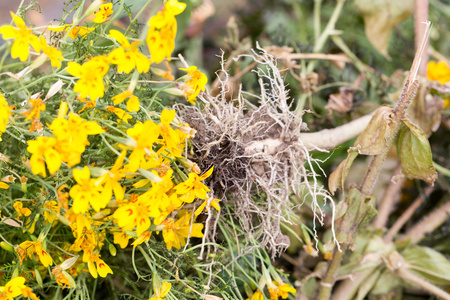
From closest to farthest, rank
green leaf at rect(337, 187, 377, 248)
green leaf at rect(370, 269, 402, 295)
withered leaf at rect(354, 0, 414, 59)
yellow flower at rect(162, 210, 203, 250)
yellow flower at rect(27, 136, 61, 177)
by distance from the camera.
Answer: yellow flower at rect(27, 136, 61, 177)
yellow flower at rect(162, 210, 203, 250)
green leaf at rect(337, 187, 377, 248)
green leaf at rect(370, 269, 402, 295)
withered leaf at rect(354, 0, 414, 59)

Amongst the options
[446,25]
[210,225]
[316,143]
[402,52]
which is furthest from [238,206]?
[446,25]

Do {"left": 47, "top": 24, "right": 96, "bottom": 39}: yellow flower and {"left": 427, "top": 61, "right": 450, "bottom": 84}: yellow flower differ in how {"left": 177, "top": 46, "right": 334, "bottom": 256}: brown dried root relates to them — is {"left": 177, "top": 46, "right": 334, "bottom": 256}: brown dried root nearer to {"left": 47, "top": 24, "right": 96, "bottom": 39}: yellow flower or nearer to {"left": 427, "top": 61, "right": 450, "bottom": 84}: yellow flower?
{"left": 47, "top": 24, "right": 96, "bottom": 39}: yellow flower

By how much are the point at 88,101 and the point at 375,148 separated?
0.38 meters

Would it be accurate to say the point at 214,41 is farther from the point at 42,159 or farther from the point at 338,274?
the point at 42,159

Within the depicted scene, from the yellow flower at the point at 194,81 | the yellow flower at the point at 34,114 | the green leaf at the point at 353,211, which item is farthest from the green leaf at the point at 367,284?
the yellow flower at the point at 34,114

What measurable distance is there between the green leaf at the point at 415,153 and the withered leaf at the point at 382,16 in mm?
334

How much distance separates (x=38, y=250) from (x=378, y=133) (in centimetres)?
46

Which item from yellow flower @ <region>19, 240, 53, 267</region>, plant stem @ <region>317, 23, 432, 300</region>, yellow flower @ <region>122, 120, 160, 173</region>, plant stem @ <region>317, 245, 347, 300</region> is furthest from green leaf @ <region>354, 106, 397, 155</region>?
yellow flower @ <region>19, 240, 53, 267</region>

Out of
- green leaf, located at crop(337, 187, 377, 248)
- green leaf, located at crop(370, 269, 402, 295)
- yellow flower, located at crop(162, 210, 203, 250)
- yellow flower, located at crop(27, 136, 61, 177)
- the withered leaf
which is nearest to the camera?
yellow flower, located at crop(27, 136, 61, 177)

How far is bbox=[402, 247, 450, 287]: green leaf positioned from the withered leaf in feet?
1.37

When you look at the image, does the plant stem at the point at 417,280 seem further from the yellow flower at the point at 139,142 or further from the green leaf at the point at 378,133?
the yellow flower at the point at 139,142

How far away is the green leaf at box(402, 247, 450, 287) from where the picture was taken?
2.15 ft

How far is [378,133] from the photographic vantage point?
→ 0.55 metres

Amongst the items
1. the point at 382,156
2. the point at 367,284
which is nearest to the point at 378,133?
the point at 382,156
